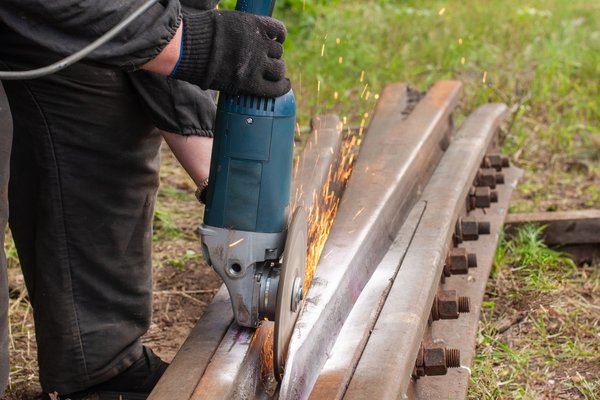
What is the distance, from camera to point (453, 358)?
2.83 metres

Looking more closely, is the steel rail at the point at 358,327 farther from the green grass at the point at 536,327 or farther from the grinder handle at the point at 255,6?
the grinder handle at the point at 255,6

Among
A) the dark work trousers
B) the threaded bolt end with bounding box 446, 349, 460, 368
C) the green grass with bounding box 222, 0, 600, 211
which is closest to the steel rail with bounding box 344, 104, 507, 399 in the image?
the threaded bolt end with bounding box 446, 349, 460, 368

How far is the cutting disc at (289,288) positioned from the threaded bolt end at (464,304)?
73 cm

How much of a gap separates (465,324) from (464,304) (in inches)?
4.3

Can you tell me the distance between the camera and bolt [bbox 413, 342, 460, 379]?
2.77 metres

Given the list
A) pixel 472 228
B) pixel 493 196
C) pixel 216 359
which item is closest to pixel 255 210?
pixel 216 359

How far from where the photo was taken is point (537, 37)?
7465mm

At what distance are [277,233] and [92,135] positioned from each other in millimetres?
703

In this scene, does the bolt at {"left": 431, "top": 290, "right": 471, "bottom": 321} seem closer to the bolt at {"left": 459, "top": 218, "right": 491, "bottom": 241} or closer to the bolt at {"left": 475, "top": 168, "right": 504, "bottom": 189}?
the bolt at {"left": 459, "top": 218, "right": 491, "bottom": 241}

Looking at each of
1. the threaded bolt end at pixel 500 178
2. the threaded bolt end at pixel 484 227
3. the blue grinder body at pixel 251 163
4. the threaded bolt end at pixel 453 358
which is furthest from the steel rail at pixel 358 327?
the threaded bolt end at pixel 500 178

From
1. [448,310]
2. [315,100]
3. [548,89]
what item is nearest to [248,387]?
[448,310]

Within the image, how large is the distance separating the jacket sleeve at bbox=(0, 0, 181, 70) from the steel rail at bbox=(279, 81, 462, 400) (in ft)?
2.71

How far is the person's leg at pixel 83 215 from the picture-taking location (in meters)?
2.90

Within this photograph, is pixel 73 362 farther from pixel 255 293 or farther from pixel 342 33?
pixel 342 33
